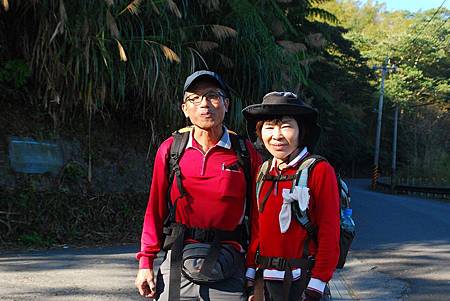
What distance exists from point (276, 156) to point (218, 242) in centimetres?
52

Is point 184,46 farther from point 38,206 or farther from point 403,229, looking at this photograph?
point 403,229

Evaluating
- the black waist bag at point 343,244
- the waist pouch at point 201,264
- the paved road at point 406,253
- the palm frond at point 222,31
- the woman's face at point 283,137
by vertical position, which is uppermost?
the palm frond at point 222,31

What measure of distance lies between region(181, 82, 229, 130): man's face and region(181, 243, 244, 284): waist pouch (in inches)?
23.9

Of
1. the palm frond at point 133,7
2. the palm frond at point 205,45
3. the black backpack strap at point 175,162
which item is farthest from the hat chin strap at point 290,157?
the palm frond at point 205,45

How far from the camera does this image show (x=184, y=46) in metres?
10.3

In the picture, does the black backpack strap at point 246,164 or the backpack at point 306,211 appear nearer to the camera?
the backpack at point 306,211

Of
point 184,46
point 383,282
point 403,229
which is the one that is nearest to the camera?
point 383,282

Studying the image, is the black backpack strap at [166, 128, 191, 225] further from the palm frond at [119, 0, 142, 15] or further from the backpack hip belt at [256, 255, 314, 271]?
the palm frond at [119, 0, 142, 15]

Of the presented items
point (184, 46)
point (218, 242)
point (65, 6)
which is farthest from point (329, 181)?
point (184, 46)

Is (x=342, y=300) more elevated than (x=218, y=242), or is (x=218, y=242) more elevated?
(x=218, y=242)

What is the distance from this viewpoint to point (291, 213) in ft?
8.43

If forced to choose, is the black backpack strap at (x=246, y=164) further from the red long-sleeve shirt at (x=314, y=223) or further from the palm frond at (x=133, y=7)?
the palm frond at (x=133, y=7)

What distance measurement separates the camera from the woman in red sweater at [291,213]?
2527mm

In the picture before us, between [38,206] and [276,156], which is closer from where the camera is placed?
[276,156]
